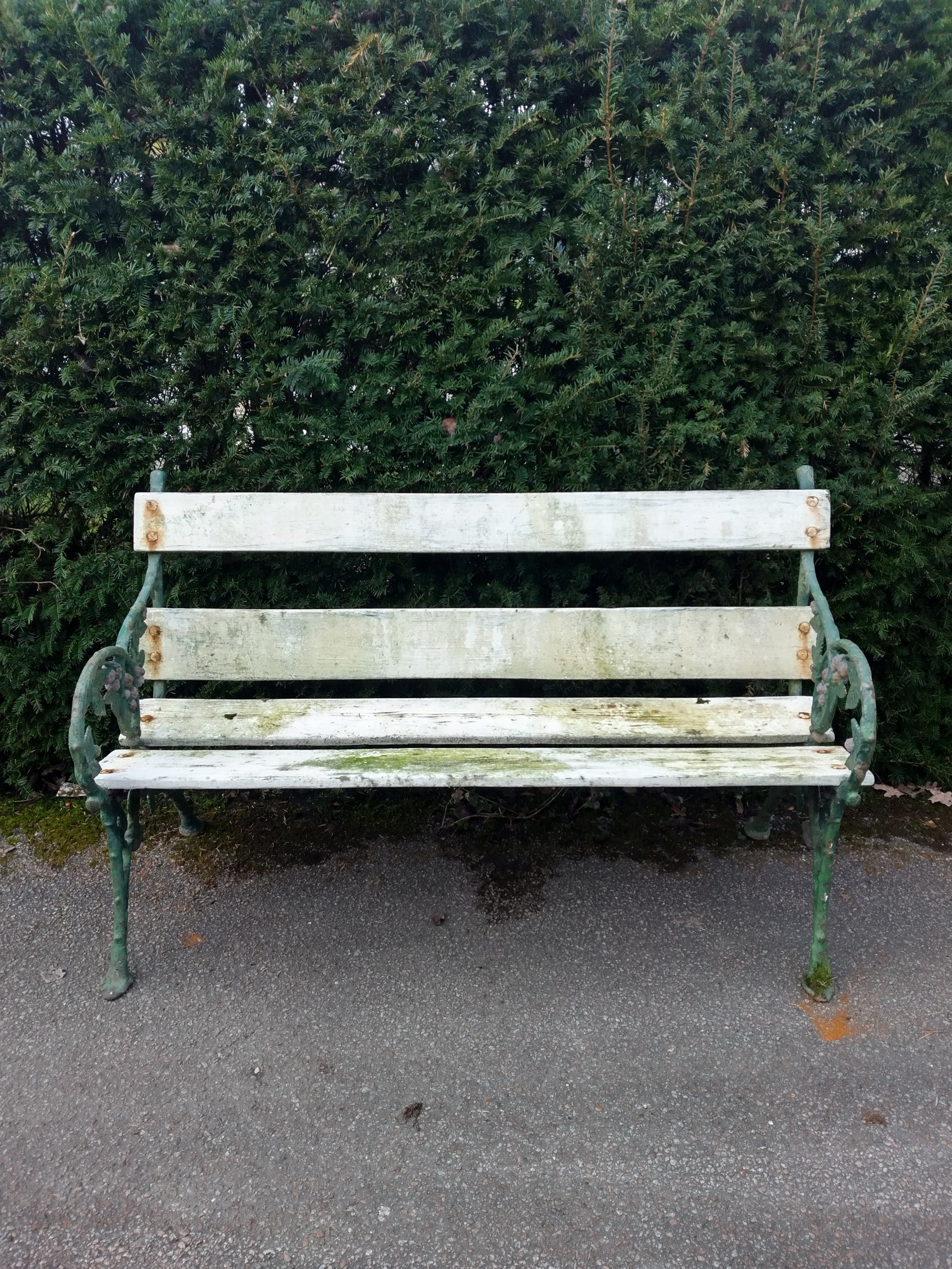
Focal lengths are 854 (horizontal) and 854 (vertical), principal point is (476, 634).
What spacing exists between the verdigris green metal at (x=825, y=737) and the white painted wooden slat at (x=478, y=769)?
84 millimetres

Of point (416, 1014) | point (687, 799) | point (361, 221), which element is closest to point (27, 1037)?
point (416, 1014)

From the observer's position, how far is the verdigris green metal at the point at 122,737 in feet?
7.59

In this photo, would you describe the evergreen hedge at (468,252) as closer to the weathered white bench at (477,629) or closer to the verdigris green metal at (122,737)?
the weathered white bench at (477,629)

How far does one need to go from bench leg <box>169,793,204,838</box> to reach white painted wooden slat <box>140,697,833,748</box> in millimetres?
534

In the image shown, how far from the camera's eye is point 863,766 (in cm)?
225

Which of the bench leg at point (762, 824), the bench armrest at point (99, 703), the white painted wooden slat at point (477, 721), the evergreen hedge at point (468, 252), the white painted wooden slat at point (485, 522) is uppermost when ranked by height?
the evergreen hedge at point (468, 252)

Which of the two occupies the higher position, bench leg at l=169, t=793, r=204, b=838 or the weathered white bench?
the weathered white bench

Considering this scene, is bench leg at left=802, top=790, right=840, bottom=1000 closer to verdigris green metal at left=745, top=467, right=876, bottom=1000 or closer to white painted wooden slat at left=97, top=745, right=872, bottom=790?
verdigris green metal at left=745, top=467, right=876, bottom=1000

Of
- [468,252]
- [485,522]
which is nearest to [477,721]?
[485,522]

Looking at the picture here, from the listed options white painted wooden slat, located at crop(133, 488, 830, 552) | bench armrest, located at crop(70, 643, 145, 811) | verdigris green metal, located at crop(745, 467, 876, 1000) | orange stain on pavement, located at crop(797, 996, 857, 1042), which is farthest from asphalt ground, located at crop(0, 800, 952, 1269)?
white painted wooden slat, located at crop(133, 488, 830, 552)

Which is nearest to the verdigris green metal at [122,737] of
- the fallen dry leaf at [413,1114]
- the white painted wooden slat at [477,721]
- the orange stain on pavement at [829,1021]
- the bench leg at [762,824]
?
the white painted wooden slat at [477,721]

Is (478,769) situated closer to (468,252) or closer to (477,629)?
(477,629)

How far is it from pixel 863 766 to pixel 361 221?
7.97 ft

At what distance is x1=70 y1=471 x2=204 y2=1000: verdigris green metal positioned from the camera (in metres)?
2.31
